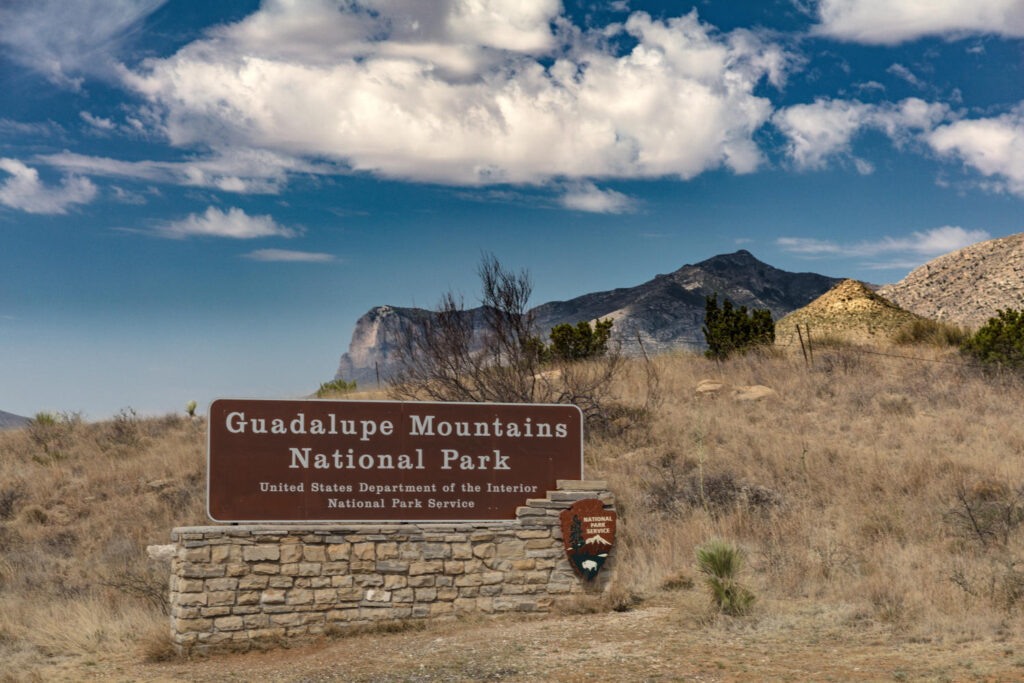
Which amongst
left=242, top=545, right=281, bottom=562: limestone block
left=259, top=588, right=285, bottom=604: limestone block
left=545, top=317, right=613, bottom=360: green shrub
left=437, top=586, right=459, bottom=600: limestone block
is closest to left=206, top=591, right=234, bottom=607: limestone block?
left=259, top=588, right=285, bottom=604: limestone block

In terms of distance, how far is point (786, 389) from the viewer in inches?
931

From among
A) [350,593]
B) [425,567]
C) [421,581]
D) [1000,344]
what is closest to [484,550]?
[425,567]

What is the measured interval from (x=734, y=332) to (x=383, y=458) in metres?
20.7

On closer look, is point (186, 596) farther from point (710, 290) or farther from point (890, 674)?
point (710, 290)

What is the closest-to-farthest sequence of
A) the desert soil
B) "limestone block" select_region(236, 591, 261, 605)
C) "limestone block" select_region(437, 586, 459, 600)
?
the desert soil, "limestone block" select_region(236, 591, 261, 605), "limestone block" select_region(437, 586, 459, 600)

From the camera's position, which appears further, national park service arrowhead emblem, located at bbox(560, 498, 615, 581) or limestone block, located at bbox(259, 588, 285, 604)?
national park service arrowhead emblem, located at bbox(560, 498, 615, 581)

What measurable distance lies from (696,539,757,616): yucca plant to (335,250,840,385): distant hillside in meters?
97.8

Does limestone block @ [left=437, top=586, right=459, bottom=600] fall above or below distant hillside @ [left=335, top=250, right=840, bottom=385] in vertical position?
below

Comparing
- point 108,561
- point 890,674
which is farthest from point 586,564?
point 108,561

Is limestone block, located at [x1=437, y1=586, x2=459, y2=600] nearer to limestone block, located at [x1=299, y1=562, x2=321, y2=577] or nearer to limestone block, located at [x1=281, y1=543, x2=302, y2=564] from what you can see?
limestone block, located at [x1=299, y1=562, x2=321, y2=577]

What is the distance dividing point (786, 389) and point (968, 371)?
5658 mm

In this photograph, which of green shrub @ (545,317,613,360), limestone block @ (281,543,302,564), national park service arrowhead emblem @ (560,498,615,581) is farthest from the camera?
green shrub @ (545,317,613,360)

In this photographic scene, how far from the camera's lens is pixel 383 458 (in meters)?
12.0

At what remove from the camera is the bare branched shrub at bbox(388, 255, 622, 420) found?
20047 mm
